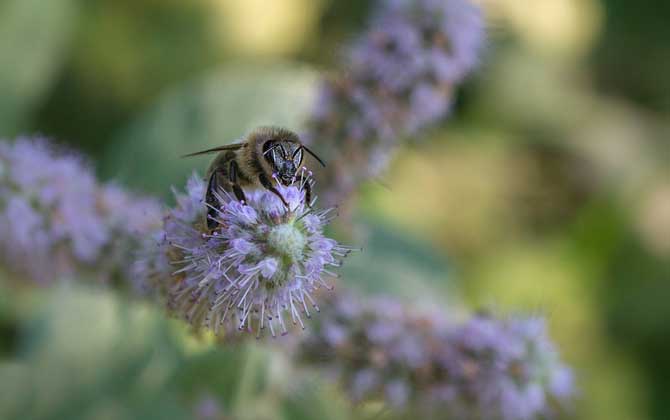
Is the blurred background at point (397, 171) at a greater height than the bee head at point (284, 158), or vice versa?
the blurred background at point (397, 171)

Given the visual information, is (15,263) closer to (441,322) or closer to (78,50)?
(441,322)

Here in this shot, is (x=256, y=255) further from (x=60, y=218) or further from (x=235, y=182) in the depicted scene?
(x=60, y=218)

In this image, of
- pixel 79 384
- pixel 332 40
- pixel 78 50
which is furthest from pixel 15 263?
pixel 332 40

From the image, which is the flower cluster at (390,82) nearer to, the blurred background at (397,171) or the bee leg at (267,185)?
the blurred background at (397,171)

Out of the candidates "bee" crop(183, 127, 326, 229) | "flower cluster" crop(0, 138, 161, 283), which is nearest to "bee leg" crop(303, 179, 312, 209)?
"bee" crop(183, 127, 326, 229)

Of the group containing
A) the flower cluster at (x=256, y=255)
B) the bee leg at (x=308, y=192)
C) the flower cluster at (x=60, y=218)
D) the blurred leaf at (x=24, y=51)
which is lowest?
the flower cluster at (x=256, y=255)

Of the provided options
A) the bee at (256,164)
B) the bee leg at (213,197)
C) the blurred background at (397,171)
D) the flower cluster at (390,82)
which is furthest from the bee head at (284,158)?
the blurred background at (397,171)
